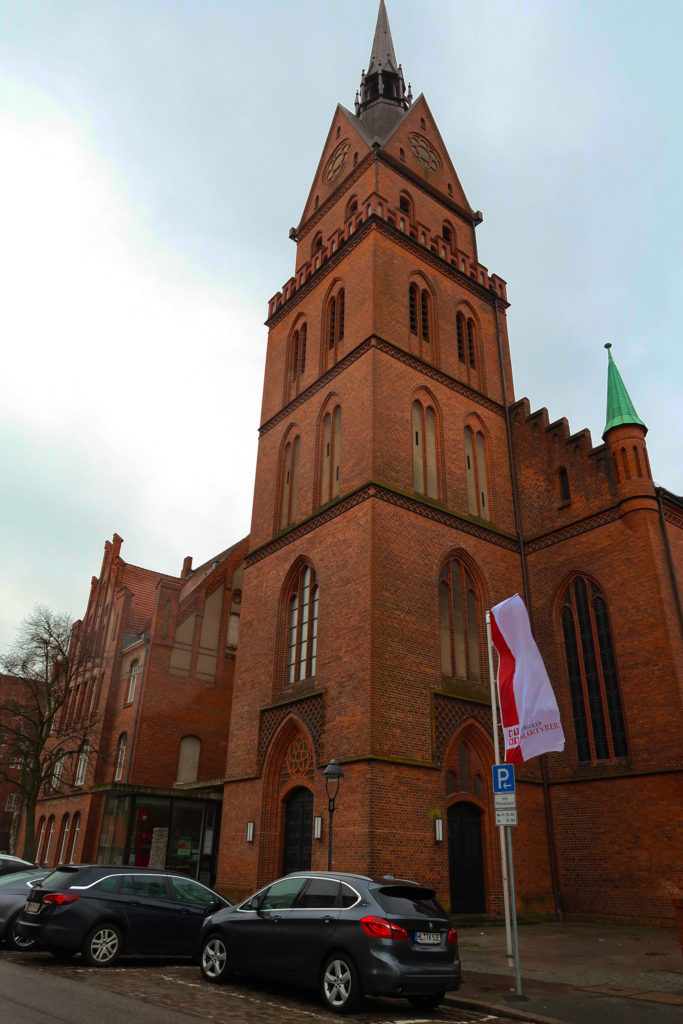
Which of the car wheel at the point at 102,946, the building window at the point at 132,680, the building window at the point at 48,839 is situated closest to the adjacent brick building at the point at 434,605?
the car wheel at the point at 102,946

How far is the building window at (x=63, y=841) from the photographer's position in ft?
102

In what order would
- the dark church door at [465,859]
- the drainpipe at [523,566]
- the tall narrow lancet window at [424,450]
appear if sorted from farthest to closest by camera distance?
the tall narrow lancet window at [424,450] → the drainpipe at [523,566] → the dark church door at [465,859]

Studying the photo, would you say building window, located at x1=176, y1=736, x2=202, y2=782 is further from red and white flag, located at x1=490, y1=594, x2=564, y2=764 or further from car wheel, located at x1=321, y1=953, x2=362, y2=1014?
car wheel, located at x1=321, y1=953, x2=362, y2=1014

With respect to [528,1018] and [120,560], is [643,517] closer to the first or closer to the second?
[528,1018]

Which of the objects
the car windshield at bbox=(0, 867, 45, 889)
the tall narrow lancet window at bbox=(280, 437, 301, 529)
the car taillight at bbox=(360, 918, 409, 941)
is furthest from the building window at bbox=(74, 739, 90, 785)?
the car taillight at bbox=(360, 918, 409, 941)

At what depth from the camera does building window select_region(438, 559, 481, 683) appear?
66.0 feet

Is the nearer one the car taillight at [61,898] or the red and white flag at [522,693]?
the car taillight at [61,898]

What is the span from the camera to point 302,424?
25.2 meters

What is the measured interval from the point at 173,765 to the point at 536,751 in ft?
69.0

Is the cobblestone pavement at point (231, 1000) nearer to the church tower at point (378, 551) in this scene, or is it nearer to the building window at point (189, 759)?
the church tower at point (378, 551)

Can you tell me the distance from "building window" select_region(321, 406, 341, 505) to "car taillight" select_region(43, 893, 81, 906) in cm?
1337

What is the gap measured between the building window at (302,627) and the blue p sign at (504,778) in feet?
32.4

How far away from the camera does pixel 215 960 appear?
9.70 meters

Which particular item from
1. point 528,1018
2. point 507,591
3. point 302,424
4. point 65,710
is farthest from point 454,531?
point 65,710
